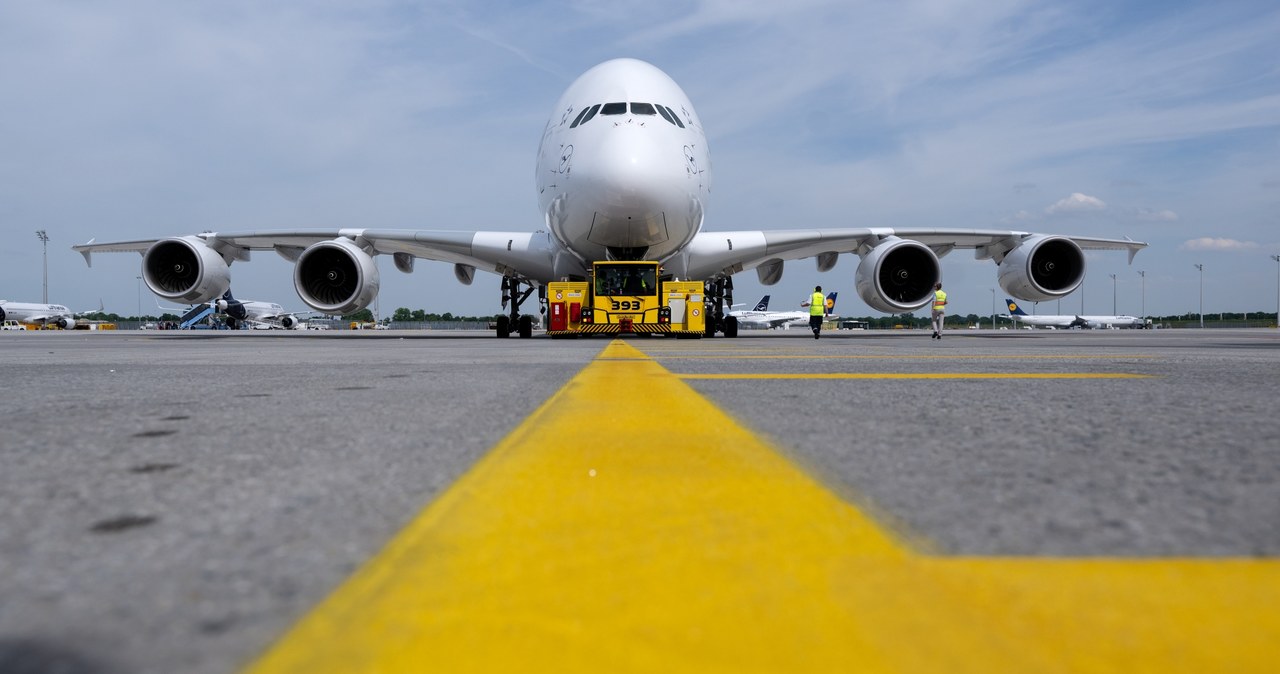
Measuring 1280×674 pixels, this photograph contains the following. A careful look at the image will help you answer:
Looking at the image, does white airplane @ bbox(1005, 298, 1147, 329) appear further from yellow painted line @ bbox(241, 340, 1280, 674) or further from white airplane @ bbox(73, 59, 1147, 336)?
yellow painted line @ bbox(241, 340, 1280, 674)

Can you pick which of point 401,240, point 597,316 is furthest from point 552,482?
point 401,240

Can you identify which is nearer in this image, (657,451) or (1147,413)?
(657,451)

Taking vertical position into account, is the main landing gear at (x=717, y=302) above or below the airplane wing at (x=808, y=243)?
below

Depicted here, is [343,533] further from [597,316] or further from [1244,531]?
[597,316]

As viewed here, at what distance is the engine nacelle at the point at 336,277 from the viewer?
14.8m

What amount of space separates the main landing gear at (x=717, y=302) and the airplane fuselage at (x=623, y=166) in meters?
4.10

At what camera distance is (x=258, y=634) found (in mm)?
806

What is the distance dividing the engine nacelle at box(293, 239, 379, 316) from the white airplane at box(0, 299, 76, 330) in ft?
169

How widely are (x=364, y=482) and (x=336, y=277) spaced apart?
47.7ft

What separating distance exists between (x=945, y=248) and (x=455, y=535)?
1903 centimetres

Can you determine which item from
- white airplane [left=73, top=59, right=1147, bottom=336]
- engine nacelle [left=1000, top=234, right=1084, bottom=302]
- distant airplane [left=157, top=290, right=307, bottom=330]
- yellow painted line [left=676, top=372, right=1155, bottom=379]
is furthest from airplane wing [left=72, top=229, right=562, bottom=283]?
distant airplane [left=157, top=290, right=307, bottom=330]

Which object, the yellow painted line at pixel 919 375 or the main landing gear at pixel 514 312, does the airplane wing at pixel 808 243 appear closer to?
the main landing gear at pixel 514 312

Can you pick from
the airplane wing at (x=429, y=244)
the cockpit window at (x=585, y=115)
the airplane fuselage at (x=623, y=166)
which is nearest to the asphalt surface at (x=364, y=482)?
the airplane fuselage at (x=623, y=166)

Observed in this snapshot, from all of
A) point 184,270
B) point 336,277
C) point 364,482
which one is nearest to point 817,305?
point 336,277
